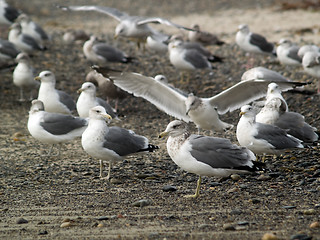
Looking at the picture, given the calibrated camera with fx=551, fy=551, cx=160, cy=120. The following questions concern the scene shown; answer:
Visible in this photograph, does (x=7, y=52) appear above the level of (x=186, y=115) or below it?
below

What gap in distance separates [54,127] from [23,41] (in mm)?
6747

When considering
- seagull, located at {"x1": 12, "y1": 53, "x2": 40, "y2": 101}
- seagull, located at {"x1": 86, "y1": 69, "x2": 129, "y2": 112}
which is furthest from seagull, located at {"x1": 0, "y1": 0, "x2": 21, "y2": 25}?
seagull, located at {"x1": 86, "y1": 69, "x2": 129, "y2": 112}

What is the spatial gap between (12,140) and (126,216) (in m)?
4.09

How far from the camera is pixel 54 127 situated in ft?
26.5

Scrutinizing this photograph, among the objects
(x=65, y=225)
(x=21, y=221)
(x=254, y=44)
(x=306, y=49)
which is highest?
(x=306, y=49)

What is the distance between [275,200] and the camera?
593 cm

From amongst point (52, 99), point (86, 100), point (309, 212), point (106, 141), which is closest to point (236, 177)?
point (309, 212)

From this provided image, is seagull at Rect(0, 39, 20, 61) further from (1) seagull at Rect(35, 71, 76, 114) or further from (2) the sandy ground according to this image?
(1) seagull at Rect(35, 71, 76, 114)

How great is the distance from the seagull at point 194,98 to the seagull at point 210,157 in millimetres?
1941

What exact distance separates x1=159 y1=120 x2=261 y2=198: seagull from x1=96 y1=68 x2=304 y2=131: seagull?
1.94 metres

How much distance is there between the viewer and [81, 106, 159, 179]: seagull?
6949mm

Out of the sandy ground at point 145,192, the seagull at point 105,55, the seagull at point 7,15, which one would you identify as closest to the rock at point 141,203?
the sandy ground at point 145,192

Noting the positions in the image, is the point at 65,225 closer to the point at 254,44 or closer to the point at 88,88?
the point at 88,88

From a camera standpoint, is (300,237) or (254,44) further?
(254,44)
